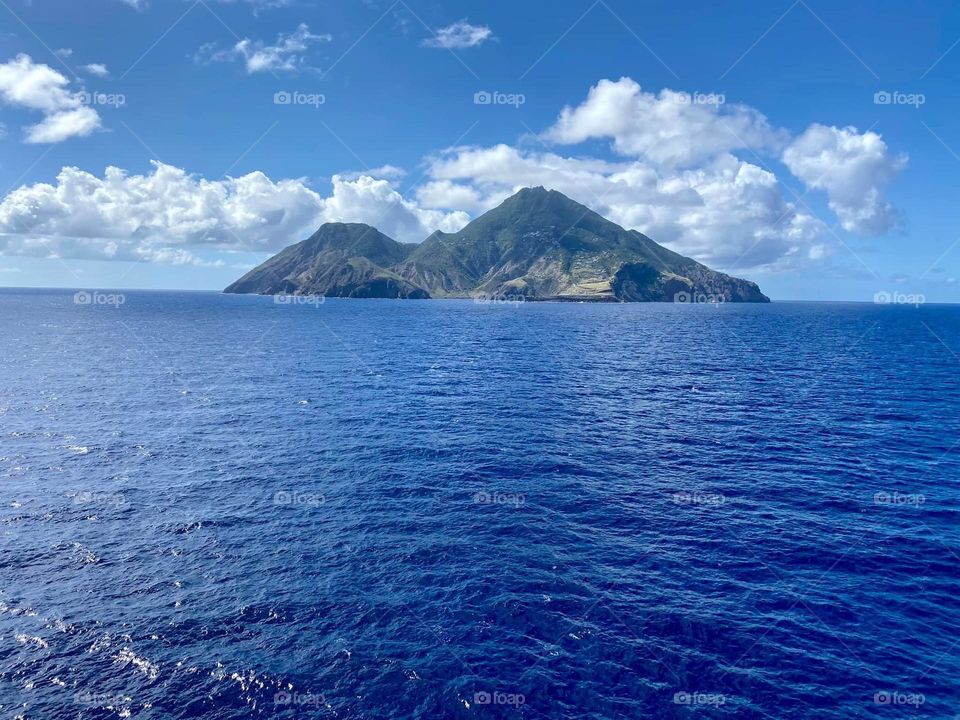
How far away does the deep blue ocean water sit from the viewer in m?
28.8

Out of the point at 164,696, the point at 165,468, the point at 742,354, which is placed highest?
the point at 742,354

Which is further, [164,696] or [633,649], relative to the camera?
[633,649]

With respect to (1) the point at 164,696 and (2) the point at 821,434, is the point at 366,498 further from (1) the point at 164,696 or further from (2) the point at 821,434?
(2) the point at 821,434

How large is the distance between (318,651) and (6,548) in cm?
3082

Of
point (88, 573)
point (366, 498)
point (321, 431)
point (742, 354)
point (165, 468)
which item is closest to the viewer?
point (88, 573)

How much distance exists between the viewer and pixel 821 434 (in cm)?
7288

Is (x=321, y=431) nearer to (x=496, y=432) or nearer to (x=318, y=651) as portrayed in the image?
(x=496, y=432)

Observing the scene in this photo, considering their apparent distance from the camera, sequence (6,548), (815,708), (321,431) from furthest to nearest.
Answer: (321,431) < (6,548) < (815,708)

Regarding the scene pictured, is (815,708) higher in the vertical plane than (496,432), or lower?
lower

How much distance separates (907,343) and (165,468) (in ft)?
775

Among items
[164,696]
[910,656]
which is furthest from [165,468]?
[910,656]

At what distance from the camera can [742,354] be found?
155 m

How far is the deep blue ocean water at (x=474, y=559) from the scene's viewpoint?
1134 inches

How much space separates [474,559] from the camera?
41281mm
